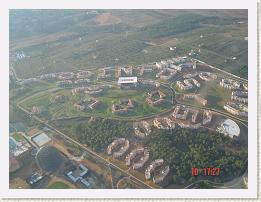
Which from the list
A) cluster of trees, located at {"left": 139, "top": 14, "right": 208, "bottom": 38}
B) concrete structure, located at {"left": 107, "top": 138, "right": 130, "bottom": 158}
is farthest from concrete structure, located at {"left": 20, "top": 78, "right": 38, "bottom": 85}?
cluster of trees, located at {"left": 139, "top": 14, "right": 208, "bottom": 38}

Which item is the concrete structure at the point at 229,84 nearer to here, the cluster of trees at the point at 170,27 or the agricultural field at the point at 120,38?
the agricultural field at the point at 120,38

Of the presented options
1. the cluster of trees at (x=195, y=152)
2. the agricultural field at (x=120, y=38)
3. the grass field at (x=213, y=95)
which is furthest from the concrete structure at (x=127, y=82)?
the cluster of trees at (x=195, y=152)

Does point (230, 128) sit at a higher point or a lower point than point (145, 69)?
lower

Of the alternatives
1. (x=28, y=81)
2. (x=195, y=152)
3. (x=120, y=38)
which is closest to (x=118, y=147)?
(x=195, y=152)

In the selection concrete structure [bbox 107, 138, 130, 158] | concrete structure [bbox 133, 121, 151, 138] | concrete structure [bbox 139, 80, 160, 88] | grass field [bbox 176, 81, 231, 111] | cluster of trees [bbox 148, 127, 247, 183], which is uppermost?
concrete structure [bbox 139, 80, 160, 88]

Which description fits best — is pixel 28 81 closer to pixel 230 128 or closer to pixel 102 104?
pixel 102 104

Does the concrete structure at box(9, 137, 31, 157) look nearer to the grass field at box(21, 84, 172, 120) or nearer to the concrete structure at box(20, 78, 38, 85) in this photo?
the grass field at box(21, 84, 172, 120)
